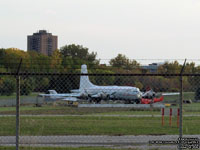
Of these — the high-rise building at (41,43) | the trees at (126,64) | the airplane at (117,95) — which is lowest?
the airplane at (117,95)

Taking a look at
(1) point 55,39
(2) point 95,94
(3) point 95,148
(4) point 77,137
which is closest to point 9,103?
(2) point 95,94

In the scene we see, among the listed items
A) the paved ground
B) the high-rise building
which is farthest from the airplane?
the high-rise building

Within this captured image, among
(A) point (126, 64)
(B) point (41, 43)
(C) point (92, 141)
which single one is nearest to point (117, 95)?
(C) point (92, 141)

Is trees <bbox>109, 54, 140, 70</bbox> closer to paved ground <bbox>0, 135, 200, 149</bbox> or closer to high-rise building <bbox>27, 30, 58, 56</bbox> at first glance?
paved ground <bbox>0, 135, 200, 149</bbox>

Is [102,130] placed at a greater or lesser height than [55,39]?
lesser

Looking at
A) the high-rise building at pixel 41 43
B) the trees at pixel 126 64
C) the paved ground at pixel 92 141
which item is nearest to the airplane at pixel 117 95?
the paved ground at pixel 92 141

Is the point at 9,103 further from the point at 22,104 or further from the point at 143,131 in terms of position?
the point at 143,131

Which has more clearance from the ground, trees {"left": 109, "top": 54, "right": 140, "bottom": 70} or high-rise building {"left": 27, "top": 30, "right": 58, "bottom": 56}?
high-rise building {"left": 27, "top": 30, "right": 58, "bottom": 56}

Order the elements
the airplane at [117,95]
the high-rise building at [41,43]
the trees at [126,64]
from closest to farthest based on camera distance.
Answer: the trees at [126,64] → the airplane at [117,95] → the high-rise building at [41,43]

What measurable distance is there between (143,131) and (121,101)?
39.8 metres

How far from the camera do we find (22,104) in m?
49.1

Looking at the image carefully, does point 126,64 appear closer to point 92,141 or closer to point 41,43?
point 92,141

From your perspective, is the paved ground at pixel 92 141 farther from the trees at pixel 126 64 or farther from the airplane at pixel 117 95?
the airplane at pixel 117 95

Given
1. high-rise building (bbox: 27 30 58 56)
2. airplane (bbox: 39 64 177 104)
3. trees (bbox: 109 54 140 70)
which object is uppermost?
high-rise building (bbox: 27 30 58 56)
